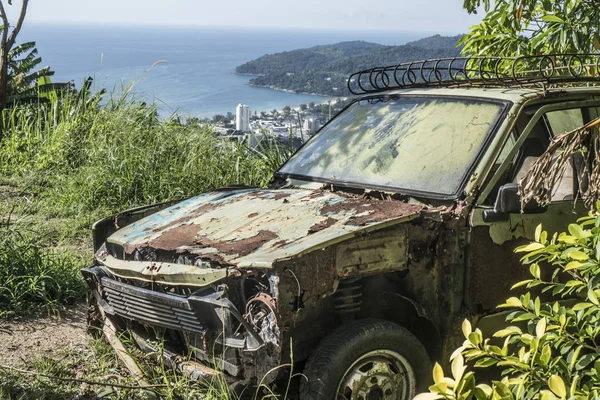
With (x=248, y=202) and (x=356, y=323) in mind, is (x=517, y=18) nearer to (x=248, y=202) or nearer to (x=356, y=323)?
(x=248, y=202)

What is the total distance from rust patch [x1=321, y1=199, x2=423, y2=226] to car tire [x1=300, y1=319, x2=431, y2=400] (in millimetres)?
473

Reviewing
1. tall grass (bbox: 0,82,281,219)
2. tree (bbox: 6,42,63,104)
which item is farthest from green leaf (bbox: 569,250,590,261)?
tree (bbox: 6,42,63,104)

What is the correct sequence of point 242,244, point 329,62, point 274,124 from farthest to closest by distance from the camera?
point 329,62 → point 274,124 → point 242,244

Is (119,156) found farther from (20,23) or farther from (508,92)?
(508,92)

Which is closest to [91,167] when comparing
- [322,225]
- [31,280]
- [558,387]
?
[31,280]

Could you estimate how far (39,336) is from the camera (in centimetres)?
481

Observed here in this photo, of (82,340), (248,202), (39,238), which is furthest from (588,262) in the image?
(39,238)

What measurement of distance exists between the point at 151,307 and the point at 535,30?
4.97m

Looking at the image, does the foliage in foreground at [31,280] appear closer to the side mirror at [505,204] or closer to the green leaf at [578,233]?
the side mirror at [505,204]

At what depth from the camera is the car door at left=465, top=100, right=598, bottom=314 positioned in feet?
12.1

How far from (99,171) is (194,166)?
101 centimetres

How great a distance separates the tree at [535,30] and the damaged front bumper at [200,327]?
4.01 m

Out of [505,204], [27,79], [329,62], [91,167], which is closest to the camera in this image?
[505,204]

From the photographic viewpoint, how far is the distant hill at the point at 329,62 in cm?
1546
